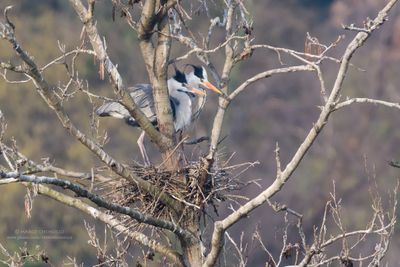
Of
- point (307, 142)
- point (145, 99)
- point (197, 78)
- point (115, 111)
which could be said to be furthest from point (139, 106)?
point (307, 142)

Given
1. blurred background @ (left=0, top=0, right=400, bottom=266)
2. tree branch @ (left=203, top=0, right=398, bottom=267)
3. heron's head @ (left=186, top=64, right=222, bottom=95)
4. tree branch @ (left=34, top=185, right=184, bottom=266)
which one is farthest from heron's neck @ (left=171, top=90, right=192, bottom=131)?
blurred background @ (left=0, top=0, right=400, bottom=266)

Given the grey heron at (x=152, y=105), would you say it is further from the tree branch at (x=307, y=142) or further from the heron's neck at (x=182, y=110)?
the tree branch at (x=307, y=142)

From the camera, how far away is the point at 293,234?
25.5 metres

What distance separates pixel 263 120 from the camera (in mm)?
33344

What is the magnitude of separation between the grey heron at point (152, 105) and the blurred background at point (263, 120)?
32.8 ft

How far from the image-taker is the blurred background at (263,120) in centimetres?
2370

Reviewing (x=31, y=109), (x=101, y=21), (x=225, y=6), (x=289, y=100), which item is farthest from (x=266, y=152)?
(x=225, y=6)

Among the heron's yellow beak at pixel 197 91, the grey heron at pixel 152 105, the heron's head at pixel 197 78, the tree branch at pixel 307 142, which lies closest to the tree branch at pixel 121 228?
the tree branch at pixel 307 142

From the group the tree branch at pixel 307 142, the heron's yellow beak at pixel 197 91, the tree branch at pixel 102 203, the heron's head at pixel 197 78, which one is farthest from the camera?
the heron's head at pixel 197 78

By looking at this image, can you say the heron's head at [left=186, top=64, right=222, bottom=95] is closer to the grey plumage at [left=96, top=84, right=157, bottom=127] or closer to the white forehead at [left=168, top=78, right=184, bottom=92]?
the white forehead at [left=168, top=78, right=184, bottom=92]

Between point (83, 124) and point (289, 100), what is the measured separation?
996 centimetres

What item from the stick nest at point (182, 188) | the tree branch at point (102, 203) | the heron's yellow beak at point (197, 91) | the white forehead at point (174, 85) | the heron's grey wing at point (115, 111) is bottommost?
the tree branch at point (102, 203)

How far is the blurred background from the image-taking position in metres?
23.7

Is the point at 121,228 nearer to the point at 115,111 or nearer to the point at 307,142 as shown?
the point at 307,142
